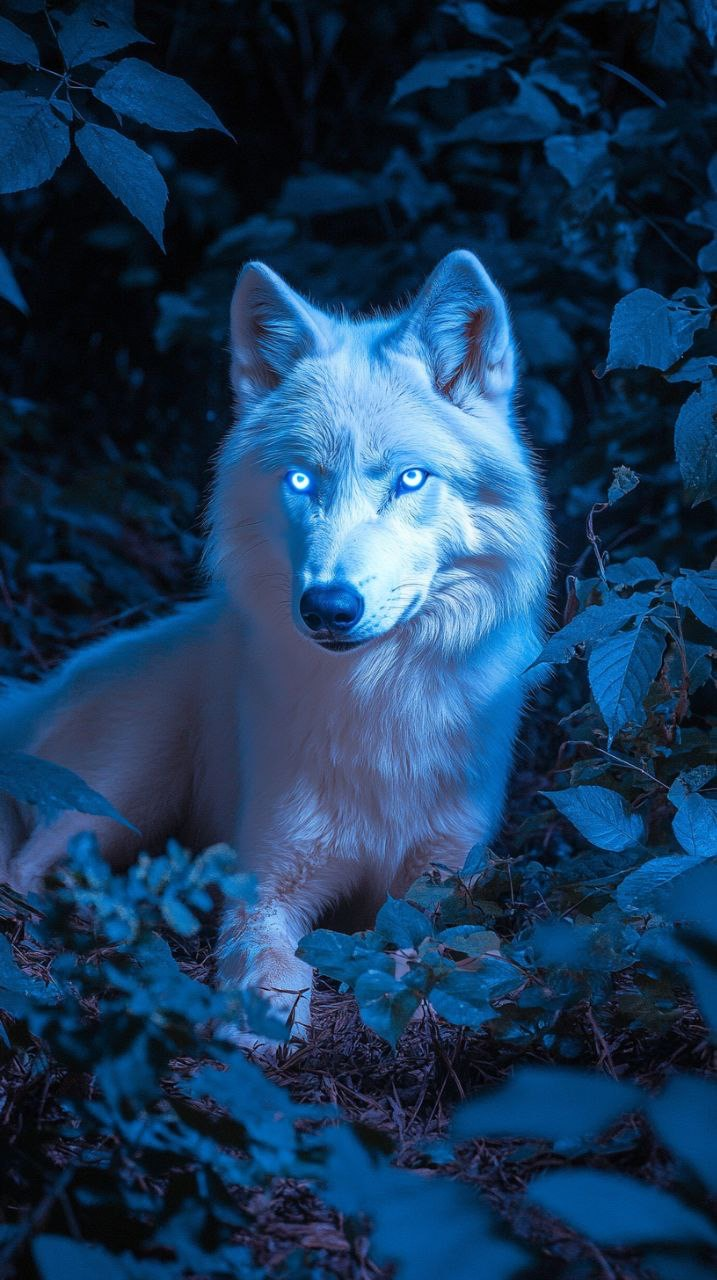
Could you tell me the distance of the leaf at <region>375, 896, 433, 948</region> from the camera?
5.65 feet

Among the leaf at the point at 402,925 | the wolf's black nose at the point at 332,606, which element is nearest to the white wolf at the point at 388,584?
the wolf's black nose at the point at 332,606

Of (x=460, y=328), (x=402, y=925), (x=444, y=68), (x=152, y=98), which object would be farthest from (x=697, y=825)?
(x=444, y=68)

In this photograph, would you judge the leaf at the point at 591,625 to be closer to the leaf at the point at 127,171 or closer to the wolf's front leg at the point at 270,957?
the wolf's front leg at the point at 270,957

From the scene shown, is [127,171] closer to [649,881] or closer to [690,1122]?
[649,881]

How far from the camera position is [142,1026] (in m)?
1.24

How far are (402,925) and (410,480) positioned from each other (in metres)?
0.96

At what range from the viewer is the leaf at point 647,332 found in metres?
2.16

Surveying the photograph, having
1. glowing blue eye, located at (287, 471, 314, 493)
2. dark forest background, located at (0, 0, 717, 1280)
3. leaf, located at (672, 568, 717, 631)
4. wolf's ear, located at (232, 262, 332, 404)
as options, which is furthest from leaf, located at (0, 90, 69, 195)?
leaf, located at (672, 568, 717, 631)

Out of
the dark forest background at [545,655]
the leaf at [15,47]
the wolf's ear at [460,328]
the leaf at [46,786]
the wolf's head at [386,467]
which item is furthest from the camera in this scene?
the wolf's ear at [460,328]

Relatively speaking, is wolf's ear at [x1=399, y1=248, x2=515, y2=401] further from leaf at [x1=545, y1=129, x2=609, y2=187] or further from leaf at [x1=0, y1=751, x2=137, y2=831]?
leaf at [x1=0, y1=751, x2=137, y2=831]

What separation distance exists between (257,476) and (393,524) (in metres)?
0.42

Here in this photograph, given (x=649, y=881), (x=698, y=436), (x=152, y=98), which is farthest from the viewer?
(x=698, y=436)

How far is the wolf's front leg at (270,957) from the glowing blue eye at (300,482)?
895mm

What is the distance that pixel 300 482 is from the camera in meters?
2.30
